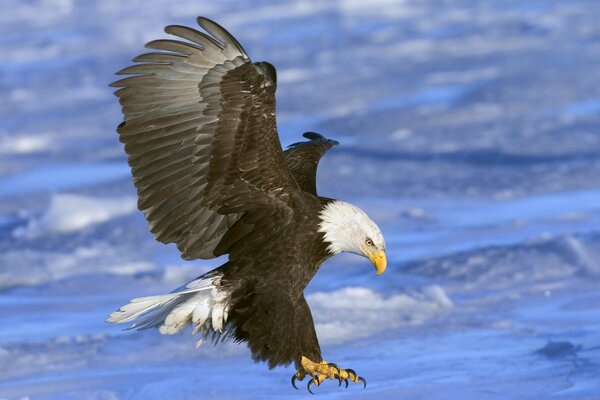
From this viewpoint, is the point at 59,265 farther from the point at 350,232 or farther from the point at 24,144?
the point at 24,144

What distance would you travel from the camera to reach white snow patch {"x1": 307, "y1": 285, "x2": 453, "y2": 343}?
5.31 m

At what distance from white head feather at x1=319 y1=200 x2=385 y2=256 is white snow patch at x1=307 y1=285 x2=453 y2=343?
986mm

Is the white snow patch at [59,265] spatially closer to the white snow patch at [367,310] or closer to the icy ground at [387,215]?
the icy ground at [387,215]

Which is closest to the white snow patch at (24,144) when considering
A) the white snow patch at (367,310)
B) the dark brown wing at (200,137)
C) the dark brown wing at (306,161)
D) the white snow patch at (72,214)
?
the white snow patch at (72,214)

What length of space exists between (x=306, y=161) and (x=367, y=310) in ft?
2.97

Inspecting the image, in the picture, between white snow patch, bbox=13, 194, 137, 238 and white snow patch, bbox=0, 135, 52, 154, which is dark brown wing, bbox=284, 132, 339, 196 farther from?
white snow patch, bbox=0, 135, 52, 154

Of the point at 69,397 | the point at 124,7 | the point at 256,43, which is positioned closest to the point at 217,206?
the point at 69,397

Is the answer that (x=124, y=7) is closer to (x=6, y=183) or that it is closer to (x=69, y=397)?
(x=6, y=183)

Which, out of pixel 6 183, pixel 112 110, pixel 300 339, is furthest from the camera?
pixel 112 110

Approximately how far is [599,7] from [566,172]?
677cm

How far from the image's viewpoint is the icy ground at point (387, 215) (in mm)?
4918

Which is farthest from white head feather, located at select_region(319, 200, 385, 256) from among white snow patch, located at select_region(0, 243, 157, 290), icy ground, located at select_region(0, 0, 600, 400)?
white snow patch, located at select_region(0, 243, 157, 290)

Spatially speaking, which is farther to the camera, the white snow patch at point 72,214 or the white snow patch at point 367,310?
the white snow patch at point 72,214

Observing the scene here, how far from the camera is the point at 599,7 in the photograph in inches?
550
